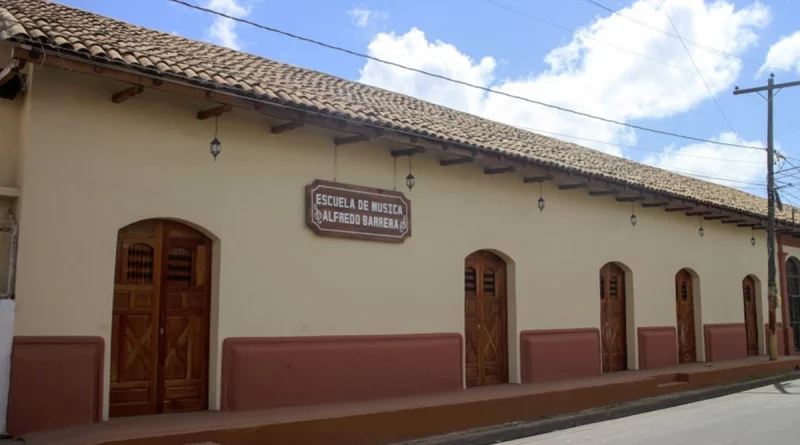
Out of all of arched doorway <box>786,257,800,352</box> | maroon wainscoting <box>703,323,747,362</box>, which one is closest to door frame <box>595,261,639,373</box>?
maroon wainscoting <box>703,323,747,362</box>

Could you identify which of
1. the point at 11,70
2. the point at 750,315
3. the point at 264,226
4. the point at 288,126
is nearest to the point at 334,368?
the point at 264,226

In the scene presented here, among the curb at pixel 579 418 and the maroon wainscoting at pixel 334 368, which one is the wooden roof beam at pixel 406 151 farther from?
the curb at pixel 579 418

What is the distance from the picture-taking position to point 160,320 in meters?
8.22

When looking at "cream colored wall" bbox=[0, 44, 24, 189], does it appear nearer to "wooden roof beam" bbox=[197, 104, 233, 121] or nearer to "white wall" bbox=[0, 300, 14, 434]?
"white wall" bbox=[0, 300, 14, 434]

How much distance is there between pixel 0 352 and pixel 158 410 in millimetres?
1874

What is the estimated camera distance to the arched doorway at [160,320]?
7.93m

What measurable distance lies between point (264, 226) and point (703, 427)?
6422 mm

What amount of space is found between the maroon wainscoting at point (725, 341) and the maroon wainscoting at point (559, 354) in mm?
5017

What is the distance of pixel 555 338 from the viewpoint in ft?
42.1

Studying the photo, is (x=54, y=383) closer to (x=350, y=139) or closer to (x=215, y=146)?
(x=215, y=146)

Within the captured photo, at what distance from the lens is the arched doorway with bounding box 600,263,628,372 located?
14422mm

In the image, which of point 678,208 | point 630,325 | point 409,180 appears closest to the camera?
point 409,180

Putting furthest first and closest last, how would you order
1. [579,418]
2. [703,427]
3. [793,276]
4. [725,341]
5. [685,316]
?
[793,276]
[725,341]
[685,316]
[579,418]
[703,427]

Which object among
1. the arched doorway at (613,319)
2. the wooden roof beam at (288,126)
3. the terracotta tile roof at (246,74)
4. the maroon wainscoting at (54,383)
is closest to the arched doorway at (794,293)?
the terracotta tile roof at (246,74)
